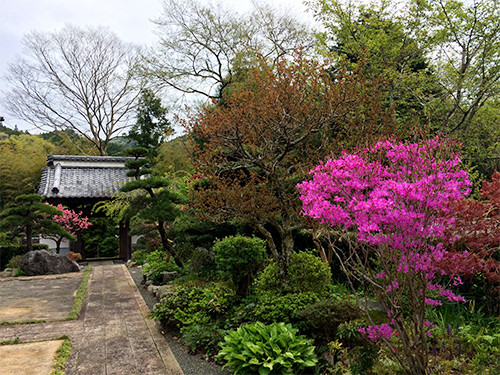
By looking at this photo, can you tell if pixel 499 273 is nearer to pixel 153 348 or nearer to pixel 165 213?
pixel 153 348

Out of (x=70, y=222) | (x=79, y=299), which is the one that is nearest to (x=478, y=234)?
(x=79, y=299)

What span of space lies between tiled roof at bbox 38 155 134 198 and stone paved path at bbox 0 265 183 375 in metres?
7.52

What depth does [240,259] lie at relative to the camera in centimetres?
513

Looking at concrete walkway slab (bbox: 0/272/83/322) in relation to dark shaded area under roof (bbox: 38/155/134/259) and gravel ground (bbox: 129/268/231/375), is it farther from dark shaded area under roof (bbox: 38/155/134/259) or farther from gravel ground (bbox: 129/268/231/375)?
dark shaded area under roof (bbox: 38/155/134/259)

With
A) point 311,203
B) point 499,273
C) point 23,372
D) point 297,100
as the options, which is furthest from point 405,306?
point 23,372

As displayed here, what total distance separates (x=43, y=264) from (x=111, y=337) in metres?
6.88

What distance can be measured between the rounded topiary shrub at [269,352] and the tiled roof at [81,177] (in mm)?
10506

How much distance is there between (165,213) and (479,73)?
22.5ft

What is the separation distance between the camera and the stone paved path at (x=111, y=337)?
360 cm

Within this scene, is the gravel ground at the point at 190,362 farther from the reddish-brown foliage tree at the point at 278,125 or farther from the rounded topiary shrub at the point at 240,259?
the reddish-brown foliage tree at the point at 278,125

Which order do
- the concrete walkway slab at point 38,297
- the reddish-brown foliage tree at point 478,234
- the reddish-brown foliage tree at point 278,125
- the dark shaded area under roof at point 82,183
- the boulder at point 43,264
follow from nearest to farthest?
1. the reddish-brown foliage tree at point 478,234
2. the reddish-brown foliage tree at point 278,125
3. the concrete walkway slab at point 38,297
4. the boulder at point 43,264
5. the dark shaded area under roof at point 82,183

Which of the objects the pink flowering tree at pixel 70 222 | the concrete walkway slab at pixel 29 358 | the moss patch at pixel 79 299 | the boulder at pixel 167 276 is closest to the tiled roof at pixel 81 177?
the pink flowering tree at pixel 70 222

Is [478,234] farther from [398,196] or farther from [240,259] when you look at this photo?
[240,259]

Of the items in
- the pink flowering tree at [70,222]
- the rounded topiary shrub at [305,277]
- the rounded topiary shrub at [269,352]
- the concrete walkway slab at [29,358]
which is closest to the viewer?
the rounded topiary shrub at [269,352]
